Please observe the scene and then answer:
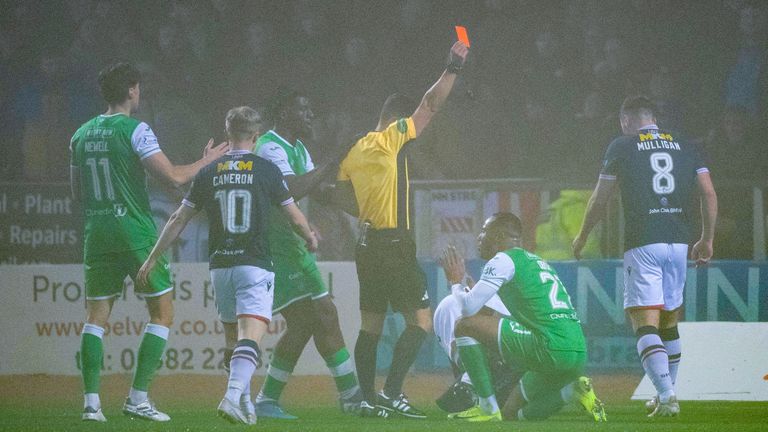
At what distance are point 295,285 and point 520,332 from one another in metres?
1.65

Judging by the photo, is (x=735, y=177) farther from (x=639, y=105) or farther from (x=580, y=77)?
(x=639, y=105)

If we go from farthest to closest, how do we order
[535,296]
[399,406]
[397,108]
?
[397,108]
[399,406]
[535,296]

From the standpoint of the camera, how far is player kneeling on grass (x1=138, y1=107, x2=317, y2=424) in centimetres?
808

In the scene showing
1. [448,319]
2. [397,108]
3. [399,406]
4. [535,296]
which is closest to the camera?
[535,296]

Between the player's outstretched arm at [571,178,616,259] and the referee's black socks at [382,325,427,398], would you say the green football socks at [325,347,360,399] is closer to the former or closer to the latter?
the referee's black socks at [382,325,427,398]

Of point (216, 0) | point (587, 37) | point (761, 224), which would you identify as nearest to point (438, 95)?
point (761, 224)

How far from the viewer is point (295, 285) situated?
901 centimetres

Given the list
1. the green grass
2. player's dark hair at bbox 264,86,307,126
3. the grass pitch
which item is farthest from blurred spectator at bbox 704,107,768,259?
player's dark hair at bbox 264,86,307,126

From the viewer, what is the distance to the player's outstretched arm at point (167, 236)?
815cm

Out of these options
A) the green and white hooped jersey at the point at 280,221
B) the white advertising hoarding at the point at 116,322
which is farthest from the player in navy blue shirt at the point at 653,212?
the white advertising hoarding at the point at 116,322

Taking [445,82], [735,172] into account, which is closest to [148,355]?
[445,82]

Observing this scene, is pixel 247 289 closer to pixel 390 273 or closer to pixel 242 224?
pixel 242 224

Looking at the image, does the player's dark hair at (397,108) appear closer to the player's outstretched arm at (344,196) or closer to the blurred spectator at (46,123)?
the player's outstretched arm at (344,196)

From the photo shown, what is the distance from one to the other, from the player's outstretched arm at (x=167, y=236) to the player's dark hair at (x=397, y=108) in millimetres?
1639
